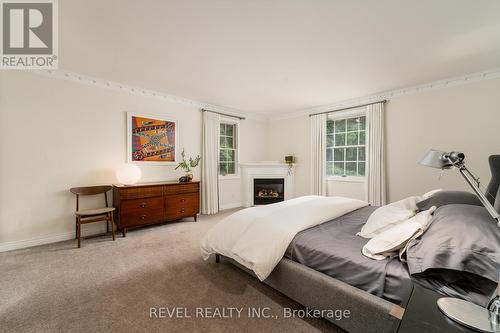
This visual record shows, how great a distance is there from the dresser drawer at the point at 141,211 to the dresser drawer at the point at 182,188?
199mm

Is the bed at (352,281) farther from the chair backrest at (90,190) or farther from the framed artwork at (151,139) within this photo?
the framed artwork at (151,139)

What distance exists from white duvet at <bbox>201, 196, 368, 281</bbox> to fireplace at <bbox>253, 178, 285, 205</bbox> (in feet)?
9.50

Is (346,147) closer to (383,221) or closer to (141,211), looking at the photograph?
(383,221)

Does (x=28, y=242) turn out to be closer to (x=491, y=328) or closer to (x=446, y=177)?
(x=491, y=328)

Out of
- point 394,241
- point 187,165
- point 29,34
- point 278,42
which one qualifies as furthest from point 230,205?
point 29,34

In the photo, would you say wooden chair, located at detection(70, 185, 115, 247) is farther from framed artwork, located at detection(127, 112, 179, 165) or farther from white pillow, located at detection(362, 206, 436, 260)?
white pillow, located at detection(362, 206, 436, 260)

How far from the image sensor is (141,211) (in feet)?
11.0

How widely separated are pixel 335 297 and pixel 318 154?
3752mm

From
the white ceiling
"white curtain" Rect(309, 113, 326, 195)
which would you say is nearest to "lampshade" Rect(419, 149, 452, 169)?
the white ceiling

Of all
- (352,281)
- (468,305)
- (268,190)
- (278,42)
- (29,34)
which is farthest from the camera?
(268,190)

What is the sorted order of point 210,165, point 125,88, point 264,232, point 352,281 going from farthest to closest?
point 210,165, point 125,88, point 264,232, point 352,281

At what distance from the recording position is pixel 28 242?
2803mm

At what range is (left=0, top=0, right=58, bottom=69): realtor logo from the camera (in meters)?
1.85

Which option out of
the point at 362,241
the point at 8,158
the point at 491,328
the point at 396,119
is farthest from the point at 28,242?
the point at 396,119
